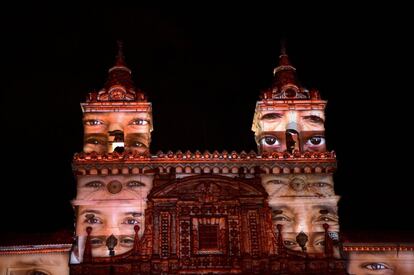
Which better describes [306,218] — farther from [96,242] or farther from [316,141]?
[96,242]

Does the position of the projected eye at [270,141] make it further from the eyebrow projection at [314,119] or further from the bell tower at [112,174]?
the bell tower at [112,174]

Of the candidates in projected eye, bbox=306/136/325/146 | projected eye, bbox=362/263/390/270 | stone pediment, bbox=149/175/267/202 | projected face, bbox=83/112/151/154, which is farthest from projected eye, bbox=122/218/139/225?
projected eye, bbox=362/263/390/270

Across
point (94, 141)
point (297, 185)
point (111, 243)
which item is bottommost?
point (111, 243)

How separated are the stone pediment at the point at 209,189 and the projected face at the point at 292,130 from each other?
262 centimetres

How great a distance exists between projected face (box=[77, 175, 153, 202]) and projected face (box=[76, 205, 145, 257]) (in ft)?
1.74

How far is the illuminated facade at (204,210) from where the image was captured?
100.0 ft

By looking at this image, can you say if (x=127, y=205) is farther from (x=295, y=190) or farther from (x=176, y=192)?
(x=295, y=190)

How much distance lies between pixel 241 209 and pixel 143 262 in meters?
5.15

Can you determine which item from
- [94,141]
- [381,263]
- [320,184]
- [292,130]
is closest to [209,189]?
[320,184]

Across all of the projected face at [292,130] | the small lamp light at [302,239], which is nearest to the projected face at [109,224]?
the small lamp light at [302,239]

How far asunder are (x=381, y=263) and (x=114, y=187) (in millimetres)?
12913

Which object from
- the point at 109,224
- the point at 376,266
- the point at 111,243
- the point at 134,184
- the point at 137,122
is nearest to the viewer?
the point at 111,243

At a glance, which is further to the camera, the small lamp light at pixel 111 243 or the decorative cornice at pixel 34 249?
the decorative cornice at pixel 34 249

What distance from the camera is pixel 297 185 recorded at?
32.6 meters
